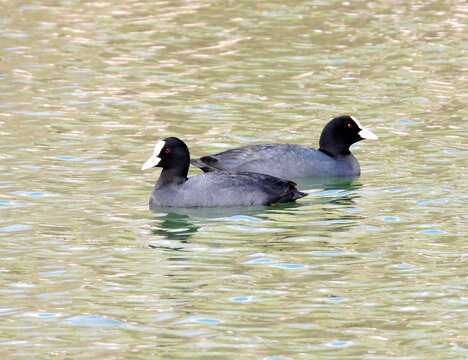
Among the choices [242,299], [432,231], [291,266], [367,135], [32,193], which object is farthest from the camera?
[367,135]

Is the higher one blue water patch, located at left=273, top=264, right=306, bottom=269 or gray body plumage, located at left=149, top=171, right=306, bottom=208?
blue water patch, located at left=273, top=264, right=306, bottom=269

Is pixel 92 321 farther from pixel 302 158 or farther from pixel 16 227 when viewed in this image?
pixel 302 158

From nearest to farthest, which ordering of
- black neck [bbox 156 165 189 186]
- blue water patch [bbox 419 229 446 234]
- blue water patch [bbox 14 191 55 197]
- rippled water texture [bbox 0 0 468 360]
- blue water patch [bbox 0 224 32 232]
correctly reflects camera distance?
rippled water texture [bbox 0 0 468 360], blue water patch [bbox 419 229 446 234], blue water patch [bbox 0 224 32 232], black neck [bbox 156 165 189 186], blue water patch [bbox 14 191 55 197]

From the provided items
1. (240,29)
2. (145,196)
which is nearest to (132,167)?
(145,196)

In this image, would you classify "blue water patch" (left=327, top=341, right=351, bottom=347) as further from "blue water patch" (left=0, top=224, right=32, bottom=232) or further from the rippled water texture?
"blue water patch" (left=0, top=224, right=32, bottom=232)

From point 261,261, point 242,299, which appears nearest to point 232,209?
point 261,261

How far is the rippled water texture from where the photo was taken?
966cm

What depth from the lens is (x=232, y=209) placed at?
1396 centimetres

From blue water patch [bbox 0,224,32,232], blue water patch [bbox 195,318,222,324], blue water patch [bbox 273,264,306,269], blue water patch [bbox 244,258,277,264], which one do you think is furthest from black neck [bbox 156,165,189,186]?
blue water patch [bbox 195,318,222,324]

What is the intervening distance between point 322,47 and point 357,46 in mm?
711

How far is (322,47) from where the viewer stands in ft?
77.8

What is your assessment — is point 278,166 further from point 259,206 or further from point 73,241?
point 73,241

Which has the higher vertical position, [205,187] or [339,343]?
[339,343]

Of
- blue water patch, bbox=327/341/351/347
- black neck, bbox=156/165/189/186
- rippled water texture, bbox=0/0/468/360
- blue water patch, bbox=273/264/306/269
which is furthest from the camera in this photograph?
black neck, bbox=156/165/189/186
